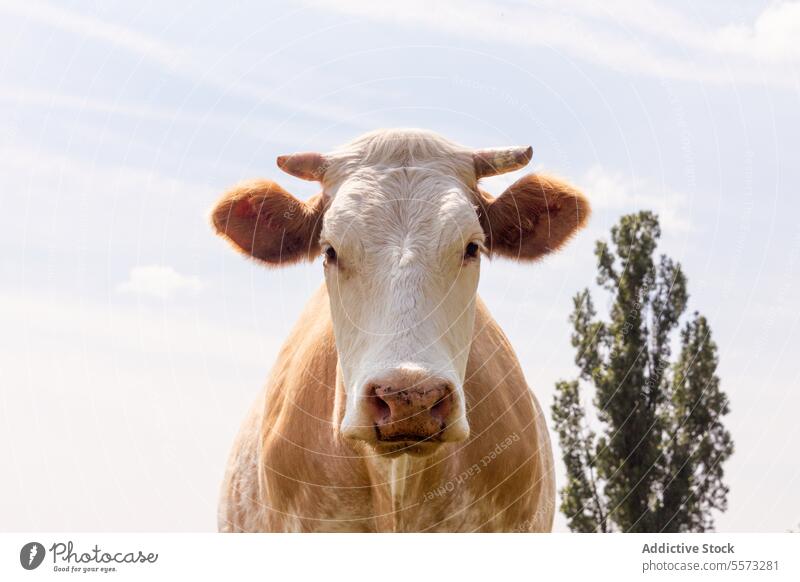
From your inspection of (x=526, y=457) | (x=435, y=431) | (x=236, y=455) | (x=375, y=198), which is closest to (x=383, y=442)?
(x=435, y=431)

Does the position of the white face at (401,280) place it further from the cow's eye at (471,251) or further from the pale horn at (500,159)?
the pale horn at (500,159)

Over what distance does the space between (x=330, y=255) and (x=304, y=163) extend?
815 mm

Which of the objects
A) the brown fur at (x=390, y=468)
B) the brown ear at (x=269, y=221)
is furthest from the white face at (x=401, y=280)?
the brown fur at (x=390, y=468)

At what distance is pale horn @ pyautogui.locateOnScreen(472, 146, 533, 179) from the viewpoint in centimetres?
645

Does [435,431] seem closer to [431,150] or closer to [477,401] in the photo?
[477,401]

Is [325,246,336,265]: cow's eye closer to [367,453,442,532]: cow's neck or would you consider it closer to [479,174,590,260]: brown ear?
[479,174,590,260]: brown ear

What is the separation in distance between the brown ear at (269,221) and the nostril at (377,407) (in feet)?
6.17

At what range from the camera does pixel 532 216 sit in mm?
6941

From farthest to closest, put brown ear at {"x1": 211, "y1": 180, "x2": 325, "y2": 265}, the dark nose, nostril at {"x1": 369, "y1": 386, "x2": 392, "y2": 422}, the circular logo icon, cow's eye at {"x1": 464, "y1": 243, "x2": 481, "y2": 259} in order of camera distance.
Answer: brown ear at {"x1": 211, "y1": 180, "x2": 325, "y2": 265} → the circular logo icon → cow's eye at {"x1": 464, "y1": 243, "x2": 481, "y2": 259} → nostril at {"x1": 369, "y1": 386, "x2": 392, "y2": 422} → the dark nose

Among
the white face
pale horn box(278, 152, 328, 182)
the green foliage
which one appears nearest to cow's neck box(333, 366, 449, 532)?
the white face

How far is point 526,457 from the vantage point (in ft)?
23.1

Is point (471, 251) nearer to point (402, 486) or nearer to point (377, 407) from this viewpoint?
point (377, 407)

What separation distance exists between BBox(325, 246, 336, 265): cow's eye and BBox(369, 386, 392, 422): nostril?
1.17 metres

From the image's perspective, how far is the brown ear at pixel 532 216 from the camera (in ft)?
22.3
